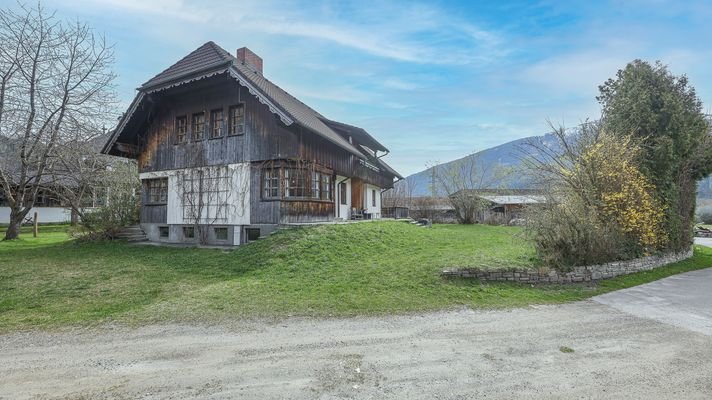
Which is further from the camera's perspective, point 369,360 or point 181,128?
point 181,128

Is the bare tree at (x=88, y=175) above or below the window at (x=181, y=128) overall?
below

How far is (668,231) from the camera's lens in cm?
1226

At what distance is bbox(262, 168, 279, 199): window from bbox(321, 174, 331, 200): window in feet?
7.69

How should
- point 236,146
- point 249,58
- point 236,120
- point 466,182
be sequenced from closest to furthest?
1. point 236,146
2. point 236,120
3. point 249,58
4. point 466,182

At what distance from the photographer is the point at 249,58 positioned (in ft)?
Answer: 61.2

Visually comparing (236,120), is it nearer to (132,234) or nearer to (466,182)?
(132,234)

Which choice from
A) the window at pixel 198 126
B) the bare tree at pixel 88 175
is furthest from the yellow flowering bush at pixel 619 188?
the bare tree at pixel 88 175

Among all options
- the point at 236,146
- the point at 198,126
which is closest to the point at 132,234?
the point at 198,126

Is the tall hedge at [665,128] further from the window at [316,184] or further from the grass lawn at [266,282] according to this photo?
the window at [316,184]

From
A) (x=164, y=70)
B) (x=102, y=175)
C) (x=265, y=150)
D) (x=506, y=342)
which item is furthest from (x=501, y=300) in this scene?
(x=102, y=175)

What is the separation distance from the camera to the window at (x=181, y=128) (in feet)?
52.2

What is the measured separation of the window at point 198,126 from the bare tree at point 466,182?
2222 centimetres

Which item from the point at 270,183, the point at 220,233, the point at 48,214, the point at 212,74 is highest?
the point at 212,74

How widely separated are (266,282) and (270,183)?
6.19 m
